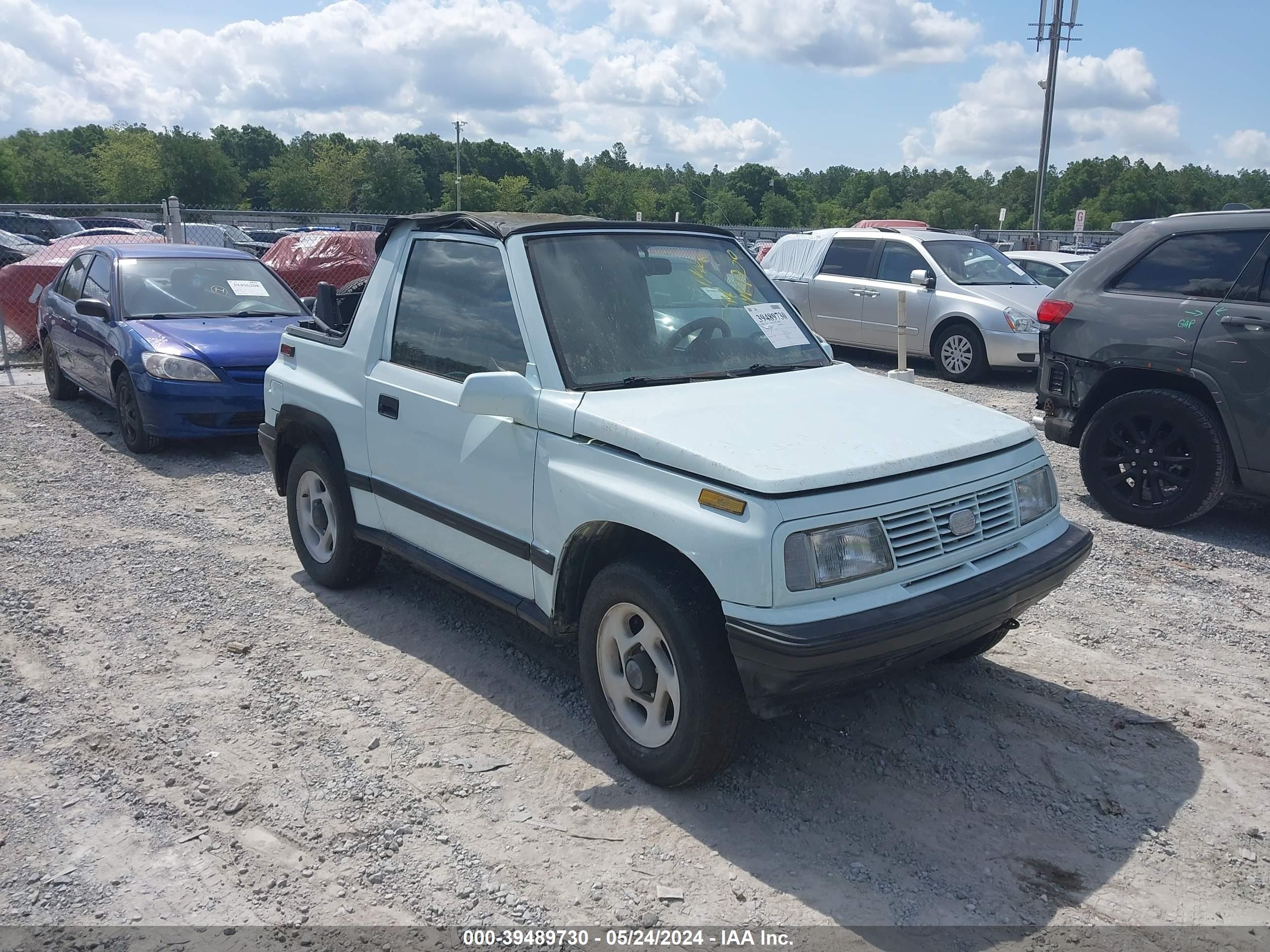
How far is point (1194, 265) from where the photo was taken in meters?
6.55

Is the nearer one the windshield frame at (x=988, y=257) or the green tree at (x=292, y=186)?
the windshield frame at (x=988, y=257)

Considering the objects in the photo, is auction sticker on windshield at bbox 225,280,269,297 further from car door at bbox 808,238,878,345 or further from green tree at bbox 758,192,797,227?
green tree at bbox 758,192,797,227

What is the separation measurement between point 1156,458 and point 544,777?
4.84m

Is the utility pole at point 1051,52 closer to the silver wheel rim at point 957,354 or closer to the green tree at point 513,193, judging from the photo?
the silver wheel rim at point 957,354

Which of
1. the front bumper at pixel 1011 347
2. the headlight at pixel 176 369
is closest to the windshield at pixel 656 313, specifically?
the headlight at pixel 176 369

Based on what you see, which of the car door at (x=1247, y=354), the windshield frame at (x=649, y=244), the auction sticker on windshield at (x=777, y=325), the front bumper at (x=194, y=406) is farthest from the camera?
the front bumper at (x=194, y=406)

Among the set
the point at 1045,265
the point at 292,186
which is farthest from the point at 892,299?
the point at 292,186

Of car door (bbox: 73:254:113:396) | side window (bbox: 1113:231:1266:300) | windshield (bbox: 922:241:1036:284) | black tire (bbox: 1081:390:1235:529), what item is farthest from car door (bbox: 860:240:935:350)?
car door (bbox: 73:254:113:396)

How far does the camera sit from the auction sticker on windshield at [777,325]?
4.52m

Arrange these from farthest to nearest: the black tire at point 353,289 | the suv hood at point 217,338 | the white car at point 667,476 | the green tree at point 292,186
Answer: the green tree at point 292,186 → the suv hood at point 217,338 → the black tire at point 353,289 → the white car at point 667,476

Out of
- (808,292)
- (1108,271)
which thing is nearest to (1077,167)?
(808,292)

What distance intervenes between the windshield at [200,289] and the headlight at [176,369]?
37.5 inches

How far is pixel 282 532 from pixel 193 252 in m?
4.49

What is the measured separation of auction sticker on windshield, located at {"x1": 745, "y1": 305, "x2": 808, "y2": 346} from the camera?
452 cm
